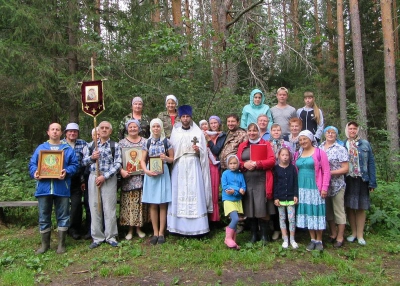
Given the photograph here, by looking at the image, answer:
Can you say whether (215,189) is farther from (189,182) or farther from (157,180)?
(157,180)

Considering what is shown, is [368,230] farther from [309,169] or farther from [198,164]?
[198,164]

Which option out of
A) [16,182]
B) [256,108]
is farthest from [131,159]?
[16,182]

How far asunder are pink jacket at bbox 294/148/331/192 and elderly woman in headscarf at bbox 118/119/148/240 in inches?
110

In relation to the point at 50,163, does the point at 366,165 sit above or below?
below

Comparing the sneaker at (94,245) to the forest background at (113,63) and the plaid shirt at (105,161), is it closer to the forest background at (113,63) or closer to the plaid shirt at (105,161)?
the plaid shirt at (105,161)

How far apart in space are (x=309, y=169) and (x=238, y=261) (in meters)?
1.71

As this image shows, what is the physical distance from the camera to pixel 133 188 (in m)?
6.01

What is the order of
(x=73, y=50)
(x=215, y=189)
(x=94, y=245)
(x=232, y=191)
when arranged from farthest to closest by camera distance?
(x=73, y=50) → (x=215, y=189) → (x=94, y=245) → (x=232, y=191)

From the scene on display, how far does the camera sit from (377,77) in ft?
58.2

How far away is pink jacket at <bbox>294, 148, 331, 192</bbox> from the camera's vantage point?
5164 millimetres

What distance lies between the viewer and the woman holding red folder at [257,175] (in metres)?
5.43

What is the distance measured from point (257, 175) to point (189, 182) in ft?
3.69

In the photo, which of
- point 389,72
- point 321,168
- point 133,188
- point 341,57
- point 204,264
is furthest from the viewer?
point 341,57

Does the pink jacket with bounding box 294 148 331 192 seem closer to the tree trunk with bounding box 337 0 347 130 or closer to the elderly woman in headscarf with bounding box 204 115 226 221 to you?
the elderly woman in headscarf with bounding box 204 115 226 221
